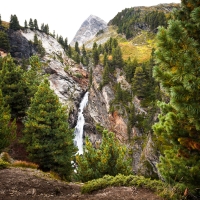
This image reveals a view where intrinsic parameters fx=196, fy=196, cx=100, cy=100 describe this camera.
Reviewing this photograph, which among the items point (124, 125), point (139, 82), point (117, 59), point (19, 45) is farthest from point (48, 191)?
point (19, 45)

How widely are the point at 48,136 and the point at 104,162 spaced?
9.00 meters

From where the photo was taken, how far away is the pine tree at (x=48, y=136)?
847 inches

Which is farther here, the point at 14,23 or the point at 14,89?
the point at 14,23

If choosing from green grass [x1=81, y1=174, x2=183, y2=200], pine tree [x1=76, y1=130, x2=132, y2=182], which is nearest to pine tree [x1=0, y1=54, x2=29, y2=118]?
pine tree [x1=76, y1=130, x2=132, y2=182]

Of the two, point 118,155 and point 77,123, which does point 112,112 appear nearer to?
point 77,123

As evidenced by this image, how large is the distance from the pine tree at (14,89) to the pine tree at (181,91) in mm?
25523

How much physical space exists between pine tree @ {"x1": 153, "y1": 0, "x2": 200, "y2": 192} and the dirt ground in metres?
3.26

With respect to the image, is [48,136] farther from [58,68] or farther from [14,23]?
[14,23]

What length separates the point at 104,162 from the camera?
53.4 ft

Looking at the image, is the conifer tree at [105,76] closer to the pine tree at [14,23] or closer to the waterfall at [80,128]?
the waterfall at [80,128]

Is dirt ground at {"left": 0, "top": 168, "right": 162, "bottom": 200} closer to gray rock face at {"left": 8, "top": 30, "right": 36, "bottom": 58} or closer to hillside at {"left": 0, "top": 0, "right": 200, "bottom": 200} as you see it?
hillside at {"left": 0, "top": 0, "right": 200, "bottom": 200}

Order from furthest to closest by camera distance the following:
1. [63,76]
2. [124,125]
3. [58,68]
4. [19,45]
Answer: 1. [19,45]
2. [58,68]
3. [63,76]
4. [124,125]

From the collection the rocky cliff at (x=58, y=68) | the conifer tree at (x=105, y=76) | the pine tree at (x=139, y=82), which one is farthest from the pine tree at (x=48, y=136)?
the conifer tree at (x=105, y=76)

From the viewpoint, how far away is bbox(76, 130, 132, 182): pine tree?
53.6 feet
